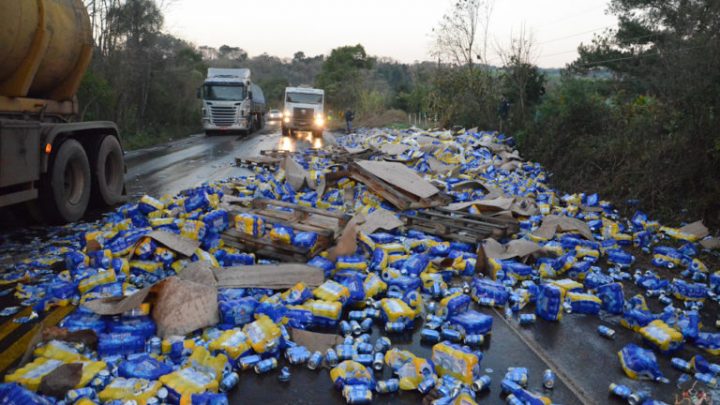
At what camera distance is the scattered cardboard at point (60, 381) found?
293cm

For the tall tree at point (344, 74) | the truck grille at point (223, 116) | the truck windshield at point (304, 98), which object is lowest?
the truck grille at point (223, 116)

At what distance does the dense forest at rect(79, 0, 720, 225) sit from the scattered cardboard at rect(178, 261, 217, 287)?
7.04m

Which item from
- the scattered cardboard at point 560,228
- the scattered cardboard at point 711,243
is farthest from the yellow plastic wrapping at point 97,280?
the scattered cardboard at point 711,243

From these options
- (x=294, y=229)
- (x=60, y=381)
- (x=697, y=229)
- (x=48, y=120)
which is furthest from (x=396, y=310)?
(x=48, y=120)

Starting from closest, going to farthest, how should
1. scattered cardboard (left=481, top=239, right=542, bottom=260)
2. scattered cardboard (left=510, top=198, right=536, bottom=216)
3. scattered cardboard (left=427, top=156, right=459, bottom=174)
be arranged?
scattered cardboard (left=481, top=239, right=542, bottom=260), scattered cardboard (left=510, top=198, right=536, bottom=216), scattered cardboard (left=427, top=156, right=459, bottom=174)


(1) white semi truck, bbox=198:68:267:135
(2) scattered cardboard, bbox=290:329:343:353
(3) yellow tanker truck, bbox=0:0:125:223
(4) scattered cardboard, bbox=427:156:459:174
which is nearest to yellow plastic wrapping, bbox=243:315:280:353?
(2) scattered cardboard, bbox=290:329:343:353

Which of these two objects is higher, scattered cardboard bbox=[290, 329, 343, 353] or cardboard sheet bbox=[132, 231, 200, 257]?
cardboard sheet bbox=[132, 231, 200, 257]

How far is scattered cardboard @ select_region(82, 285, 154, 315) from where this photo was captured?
3.77 m

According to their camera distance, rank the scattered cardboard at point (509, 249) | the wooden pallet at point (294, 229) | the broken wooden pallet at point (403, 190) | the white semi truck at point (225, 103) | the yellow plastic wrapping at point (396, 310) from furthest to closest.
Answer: the white semi truck at point (225, 103) < the broken wooden pallet at point (403, 190) < the scattered cardboard at point (509, 249) < the wooden pallet at point (294, 229) < the yellow plastic wrapping at point (396, 310)

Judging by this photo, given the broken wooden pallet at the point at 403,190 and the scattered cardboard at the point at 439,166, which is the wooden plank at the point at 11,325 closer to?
the broken wooden pallet at the point at 403,190

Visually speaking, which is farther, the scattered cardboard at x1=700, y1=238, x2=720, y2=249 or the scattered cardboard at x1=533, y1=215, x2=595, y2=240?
the scattered cardboard at x1=533, y1=215, x2=595, y2=240

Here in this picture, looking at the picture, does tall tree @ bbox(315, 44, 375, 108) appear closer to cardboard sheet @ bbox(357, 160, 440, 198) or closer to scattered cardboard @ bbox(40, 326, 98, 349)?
cardboard sheet @ bbox(357, 160, 440, 198)

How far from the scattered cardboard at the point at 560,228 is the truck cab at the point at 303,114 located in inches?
826

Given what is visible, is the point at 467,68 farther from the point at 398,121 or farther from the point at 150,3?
the point at 150,3
